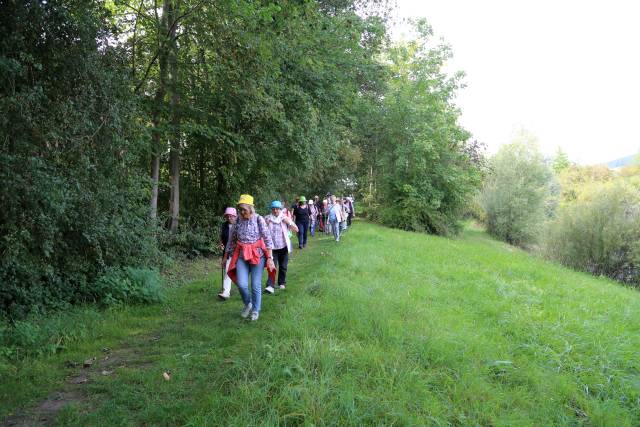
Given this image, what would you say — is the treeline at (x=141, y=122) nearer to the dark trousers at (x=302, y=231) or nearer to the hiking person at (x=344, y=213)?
the dark trousers at (x=302, y=231)

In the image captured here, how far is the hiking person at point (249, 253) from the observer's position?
6.30 meters

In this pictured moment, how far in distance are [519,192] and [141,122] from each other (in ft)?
104

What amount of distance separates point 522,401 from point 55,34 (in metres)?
7.83

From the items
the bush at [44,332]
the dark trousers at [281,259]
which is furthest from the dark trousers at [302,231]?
the bush at [44,332]

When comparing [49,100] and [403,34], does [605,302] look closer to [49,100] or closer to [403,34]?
[49,100]

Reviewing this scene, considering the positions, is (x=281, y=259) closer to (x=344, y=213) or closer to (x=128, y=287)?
(x=128, y=287)

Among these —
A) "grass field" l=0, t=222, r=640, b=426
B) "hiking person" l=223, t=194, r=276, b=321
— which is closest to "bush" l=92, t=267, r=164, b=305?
"grass field" l=0, t=222, r=640, b=426

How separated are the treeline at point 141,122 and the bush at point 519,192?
20051 mm

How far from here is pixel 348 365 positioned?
4.14m

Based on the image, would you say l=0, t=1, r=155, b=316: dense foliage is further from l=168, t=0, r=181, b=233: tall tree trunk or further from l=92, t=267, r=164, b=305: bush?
l=168, t=0, r=181, b=233: tall tree trunk

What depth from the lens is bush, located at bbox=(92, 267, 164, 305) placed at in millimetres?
7211

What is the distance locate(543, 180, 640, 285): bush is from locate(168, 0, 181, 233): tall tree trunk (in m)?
19.7

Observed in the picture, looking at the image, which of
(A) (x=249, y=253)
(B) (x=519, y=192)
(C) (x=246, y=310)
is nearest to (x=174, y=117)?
(A) (x=249, y=253)

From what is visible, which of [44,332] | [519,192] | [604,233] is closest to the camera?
[44,332]
